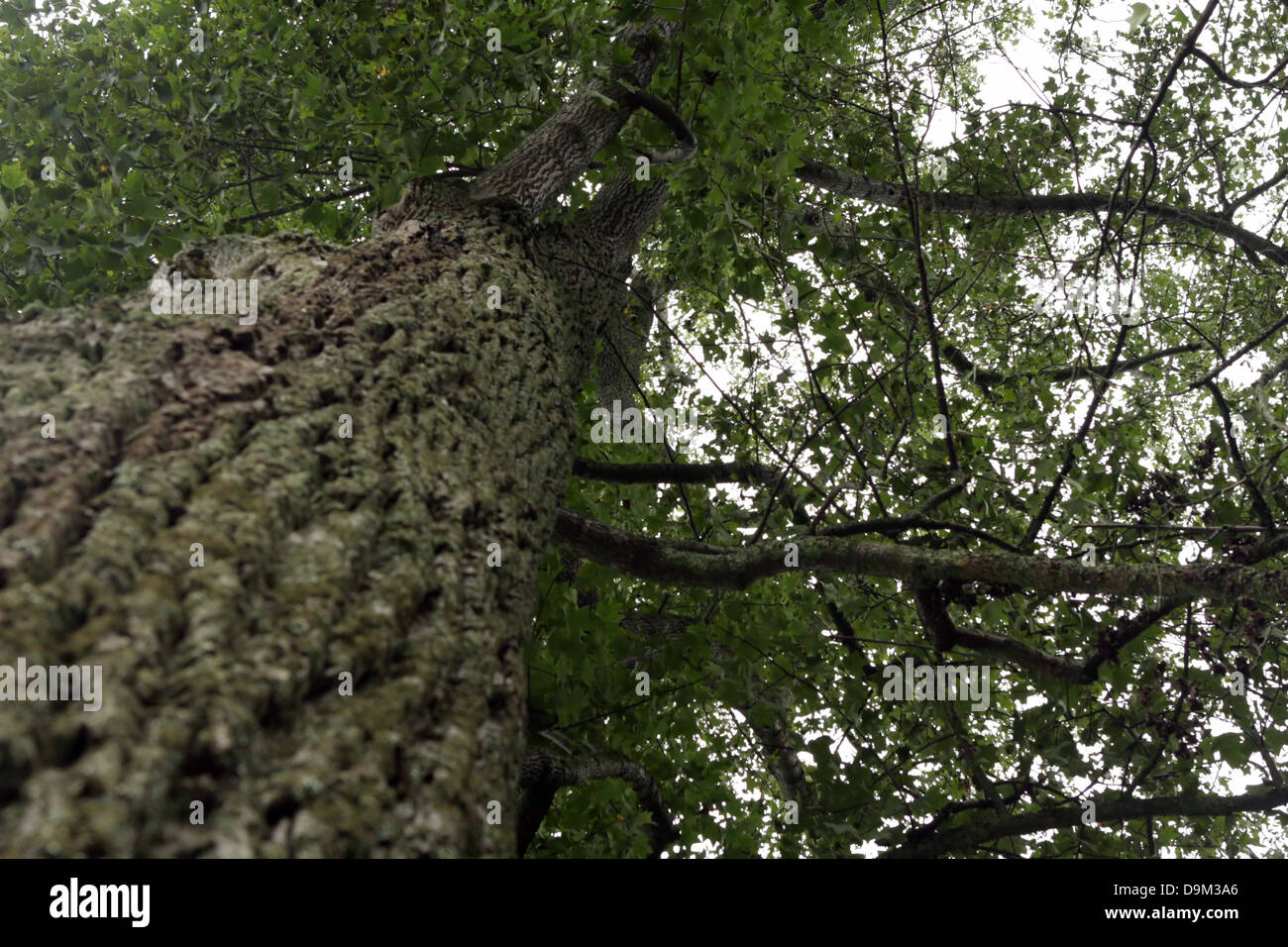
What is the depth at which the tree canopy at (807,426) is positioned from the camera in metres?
3.11

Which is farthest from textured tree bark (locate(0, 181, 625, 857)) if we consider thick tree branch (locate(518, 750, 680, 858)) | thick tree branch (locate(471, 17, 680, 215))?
thick tree branch (locate(518, 750, 680, 858))

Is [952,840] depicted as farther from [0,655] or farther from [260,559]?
[0,655]

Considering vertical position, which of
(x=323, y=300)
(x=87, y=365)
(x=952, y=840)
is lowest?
(x=952, y=840)

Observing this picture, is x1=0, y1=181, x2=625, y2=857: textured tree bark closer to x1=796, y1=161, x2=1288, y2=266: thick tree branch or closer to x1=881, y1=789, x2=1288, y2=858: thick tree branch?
x1=881, y1=789, x2=1288, y2=858: thick tree branch

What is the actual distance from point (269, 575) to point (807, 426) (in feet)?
11.5

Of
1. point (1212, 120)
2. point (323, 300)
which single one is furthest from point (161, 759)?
point (1212, 120)

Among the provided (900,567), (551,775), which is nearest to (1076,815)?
(900,567)

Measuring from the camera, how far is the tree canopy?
3.11 m

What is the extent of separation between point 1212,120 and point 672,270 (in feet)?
13.2

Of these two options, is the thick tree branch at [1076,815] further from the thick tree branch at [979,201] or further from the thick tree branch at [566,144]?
the thick tree branch at [979,201]

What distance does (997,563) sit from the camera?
2.67 meters

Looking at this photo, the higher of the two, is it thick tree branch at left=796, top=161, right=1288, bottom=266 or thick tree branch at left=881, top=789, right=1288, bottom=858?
thick tree branch at left=796, top=161, right=1288, bottom=266

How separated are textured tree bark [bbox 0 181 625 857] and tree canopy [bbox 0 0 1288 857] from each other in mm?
1380

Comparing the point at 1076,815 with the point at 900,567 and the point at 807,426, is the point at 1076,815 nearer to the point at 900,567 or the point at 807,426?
the point at 900,567
